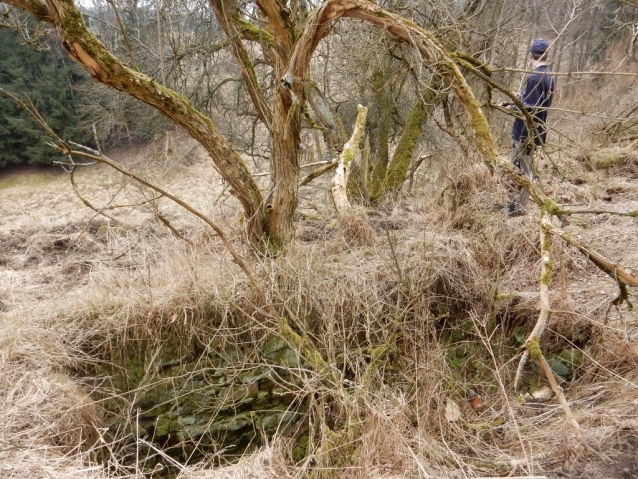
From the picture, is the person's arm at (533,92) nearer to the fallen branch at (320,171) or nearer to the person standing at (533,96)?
the person standing at (533,96)

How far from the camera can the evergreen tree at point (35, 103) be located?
521 inches

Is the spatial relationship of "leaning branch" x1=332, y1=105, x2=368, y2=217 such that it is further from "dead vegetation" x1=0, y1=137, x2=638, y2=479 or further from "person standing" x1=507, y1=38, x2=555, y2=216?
"person standing" x1=507, y1=38, x2=555, y2=216

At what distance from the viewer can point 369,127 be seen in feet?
24.8

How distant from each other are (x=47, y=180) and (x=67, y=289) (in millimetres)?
12231

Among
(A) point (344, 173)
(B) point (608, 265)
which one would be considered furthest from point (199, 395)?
(B) point (608, 265)

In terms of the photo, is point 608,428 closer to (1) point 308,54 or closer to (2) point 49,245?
(1) point 308,54

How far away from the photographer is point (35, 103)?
13242 mm

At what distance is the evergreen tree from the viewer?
13234 millimetres

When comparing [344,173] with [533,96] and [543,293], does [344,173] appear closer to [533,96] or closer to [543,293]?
[533,96]

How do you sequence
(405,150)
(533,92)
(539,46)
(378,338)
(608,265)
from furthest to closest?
(405,150), (533,92), (539,46), (378,338), (608,265)

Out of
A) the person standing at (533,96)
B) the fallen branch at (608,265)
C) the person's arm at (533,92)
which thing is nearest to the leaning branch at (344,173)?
the person standing at (533,96)

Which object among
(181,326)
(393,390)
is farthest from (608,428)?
(181,326)

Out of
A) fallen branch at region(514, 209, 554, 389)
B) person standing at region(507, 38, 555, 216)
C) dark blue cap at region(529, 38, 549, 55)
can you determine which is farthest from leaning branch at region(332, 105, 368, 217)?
fallen branch at region(514, 209, 554, 389)

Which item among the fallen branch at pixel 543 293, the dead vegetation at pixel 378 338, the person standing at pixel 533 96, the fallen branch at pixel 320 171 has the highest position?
the person standing at pixel 533 96
